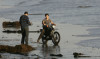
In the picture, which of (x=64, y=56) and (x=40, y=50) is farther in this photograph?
(x=40, y=50)

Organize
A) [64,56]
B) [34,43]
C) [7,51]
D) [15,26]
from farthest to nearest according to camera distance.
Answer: [15,26] < [34,43] < [7,51] < [64,56]

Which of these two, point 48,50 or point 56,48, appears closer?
point 48,50

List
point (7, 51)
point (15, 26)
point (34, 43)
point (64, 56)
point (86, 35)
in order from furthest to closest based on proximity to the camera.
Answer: point (15, 26)
point (86, 35)
point (34, 43)
point (7, 51)
point (64, 56)

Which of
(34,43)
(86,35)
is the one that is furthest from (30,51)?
(86,35)

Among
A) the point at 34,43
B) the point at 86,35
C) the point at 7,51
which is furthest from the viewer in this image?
the point at 86,35

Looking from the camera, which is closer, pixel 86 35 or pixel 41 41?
pixel 41 41

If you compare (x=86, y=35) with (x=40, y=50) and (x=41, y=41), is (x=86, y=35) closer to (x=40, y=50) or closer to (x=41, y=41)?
(x=41, y=41)

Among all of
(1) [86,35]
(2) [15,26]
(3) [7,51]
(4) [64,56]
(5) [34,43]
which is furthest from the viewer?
(2) [15,26]

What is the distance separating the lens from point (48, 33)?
20.5m

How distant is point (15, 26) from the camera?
101 ft

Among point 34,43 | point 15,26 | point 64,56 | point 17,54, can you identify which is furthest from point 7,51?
point 15,26

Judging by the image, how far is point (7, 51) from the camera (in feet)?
54.7

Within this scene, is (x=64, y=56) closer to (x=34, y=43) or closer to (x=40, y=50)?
(x=40, y=50)

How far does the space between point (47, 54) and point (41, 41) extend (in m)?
5.55
